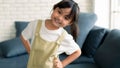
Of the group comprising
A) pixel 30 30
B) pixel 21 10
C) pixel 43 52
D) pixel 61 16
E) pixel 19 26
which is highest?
pixel 61 16

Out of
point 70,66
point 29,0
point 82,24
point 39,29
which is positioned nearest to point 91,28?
point 82,24

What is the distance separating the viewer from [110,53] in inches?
87.9

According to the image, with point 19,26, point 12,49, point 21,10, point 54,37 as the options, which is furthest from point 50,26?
point 21,10

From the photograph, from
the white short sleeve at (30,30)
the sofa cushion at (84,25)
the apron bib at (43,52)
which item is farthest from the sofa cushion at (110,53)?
the white short sleeve at (30,30)

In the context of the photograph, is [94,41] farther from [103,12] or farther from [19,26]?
[19,26]

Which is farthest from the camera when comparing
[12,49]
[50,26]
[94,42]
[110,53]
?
[12,49]

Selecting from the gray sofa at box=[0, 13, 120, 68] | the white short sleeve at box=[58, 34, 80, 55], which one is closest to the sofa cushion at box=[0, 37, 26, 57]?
the gray sofa at box=[0, 13, 120, 68]

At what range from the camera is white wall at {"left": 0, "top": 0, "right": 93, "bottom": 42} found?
3529 mm

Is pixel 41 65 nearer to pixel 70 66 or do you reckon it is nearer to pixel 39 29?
pixel 39 29

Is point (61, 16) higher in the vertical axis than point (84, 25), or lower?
higher

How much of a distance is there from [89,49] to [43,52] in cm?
136

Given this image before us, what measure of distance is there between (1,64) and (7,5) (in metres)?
1.18

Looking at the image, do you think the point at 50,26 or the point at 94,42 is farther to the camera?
the point at 94,42

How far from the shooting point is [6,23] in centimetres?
357
